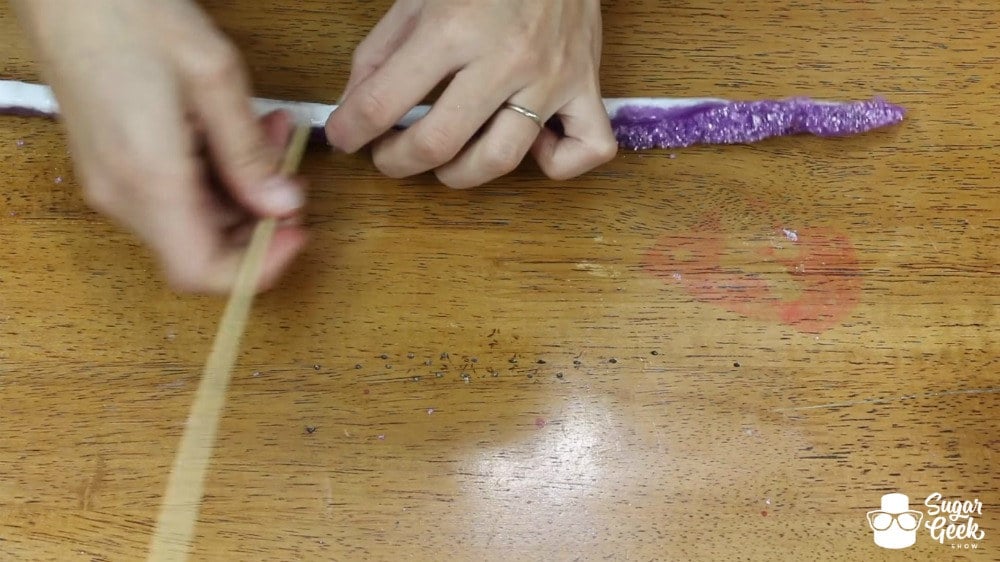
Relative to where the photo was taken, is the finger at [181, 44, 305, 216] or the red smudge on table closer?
the finger at [181, 44, 305, 216]

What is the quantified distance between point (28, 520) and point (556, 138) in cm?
56

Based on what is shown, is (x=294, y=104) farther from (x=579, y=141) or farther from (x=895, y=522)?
(x=895, y=522)

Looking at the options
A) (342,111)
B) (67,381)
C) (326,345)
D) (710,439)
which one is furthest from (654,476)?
(67,381)

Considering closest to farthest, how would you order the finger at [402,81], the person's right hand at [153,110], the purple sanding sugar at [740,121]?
the person's right hand at [153,110], the finger at [402,81], the purple sanding sugar at [740,121]

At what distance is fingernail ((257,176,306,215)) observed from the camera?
1.77ft

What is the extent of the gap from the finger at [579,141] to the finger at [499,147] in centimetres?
3

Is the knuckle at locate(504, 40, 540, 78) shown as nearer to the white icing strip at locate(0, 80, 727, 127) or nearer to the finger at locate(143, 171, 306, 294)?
the white icing strip at locate(0, 80, 727, 127)

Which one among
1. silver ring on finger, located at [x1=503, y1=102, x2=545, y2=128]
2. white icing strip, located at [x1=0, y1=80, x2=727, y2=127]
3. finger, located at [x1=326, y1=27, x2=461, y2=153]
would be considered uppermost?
finger, located at [x1=326, y1=27, x2=461, y2=153]

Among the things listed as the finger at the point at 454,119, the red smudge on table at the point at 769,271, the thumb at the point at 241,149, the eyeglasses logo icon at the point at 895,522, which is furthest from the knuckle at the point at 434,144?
the eyeglasses logo icon at the point at 895,522

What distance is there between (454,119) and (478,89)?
0.03 meters

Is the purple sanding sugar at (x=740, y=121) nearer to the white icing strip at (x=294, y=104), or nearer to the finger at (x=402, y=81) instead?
the white icing strip at (x=294, y=104)

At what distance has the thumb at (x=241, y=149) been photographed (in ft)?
1.59

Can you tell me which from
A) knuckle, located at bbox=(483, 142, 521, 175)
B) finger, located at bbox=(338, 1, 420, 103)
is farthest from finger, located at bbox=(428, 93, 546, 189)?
finger, located at bbox=(338, 1, 420, 103)

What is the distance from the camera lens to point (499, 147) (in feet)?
1.98
